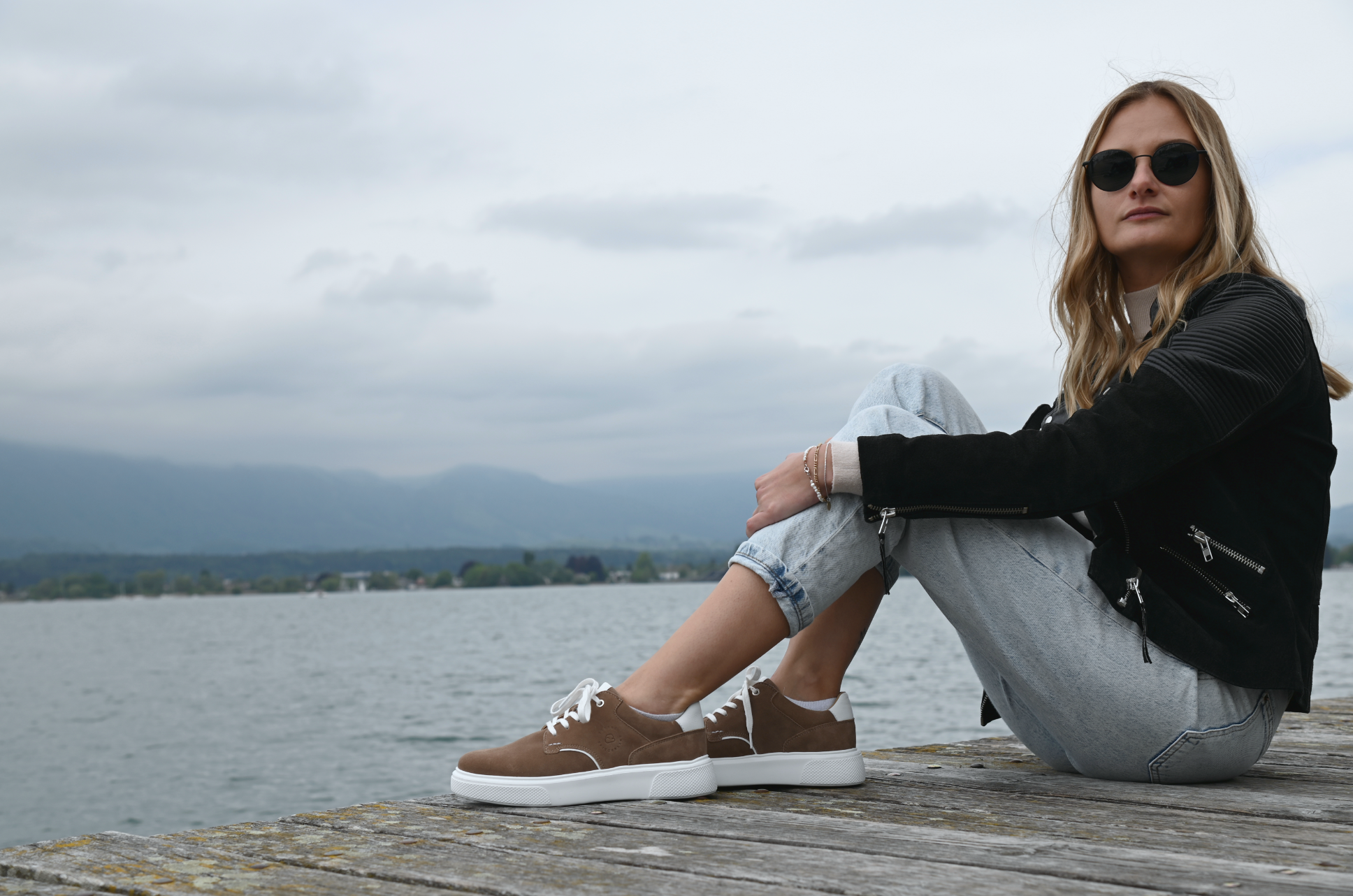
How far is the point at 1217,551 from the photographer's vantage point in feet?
7.04

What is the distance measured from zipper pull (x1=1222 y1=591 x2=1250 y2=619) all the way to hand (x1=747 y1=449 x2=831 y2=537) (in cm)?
78

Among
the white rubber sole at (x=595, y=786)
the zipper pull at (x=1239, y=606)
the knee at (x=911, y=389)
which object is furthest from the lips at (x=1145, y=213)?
the white rubber sole at (x=595, y=786)

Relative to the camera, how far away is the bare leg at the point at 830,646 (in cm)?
252

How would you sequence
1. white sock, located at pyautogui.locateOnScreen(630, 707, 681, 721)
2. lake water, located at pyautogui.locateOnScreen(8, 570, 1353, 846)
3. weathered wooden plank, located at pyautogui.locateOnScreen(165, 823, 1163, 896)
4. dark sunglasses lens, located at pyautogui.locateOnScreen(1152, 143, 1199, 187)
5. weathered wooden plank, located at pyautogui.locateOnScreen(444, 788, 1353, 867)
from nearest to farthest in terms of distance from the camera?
1. weathered wooden plank, located at pyautogui.locateOnScreen(165, 823, 1163, 896)
2. weathered wooden plank, located at pyautogui.locateOnScreen(444, 788, 1353, 867)
3. white sock, located at pyautogui.locateOnScreen(630, 707, 681, 721)
4. dark sunglasses lens, located at pyautogui.locateOnScreen(1152, 143, 1199, 187)
5. lake water, located at pyautogui.locateOnScreen(8, 570, 1353, 846)

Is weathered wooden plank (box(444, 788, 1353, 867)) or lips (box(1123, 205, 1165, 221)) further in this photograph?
lips (box(1123, 205, 1165, 221))

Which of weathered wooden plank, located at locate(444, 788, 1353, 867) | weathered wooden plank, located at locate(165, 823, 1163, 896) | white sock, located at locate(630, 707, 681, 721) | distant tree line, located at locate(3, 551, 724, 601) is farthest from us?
distant tree line, located at locate(3, 551, 724, 601)

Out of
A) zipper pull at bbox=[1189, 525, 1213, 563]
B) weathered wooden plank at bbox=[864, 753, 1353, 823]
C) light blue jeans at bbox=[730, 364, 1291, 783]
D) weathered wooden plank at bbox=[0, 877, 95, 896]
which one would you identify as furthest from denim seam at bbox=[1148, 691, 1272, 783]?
weathered wooden plank at bbox=[0, 877, 95, 896]

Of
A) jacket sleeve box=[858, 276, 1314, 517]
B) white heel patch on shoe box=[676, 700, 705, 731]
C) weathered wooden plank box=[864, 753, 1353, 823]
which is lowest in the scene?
weathered wooden plank box=[864, 753, 1353, 823]

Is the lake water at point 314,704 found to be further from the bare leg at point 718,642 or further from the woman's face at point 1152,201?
the woman's face at point 1152,201

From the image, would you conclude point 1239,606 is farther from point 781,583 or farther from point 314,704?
point 314,704

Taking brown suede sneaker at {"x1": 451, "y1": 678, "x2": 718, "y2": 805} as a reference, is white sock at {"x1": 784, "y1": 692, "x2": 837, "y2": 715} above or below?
above

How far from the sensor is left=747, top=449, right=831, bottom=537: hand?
2.21 meters

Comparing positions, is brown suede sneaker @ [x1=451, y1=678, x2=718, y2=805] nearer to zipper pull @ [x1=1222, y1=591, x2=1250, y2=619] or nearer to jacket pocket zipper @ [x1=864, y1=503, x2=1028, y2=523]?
jacket pocket zipper @ [x1=864, y1=503, x2=1028, y2=523]

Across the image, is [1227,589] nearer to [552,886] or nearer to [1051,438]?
[1051,438]
